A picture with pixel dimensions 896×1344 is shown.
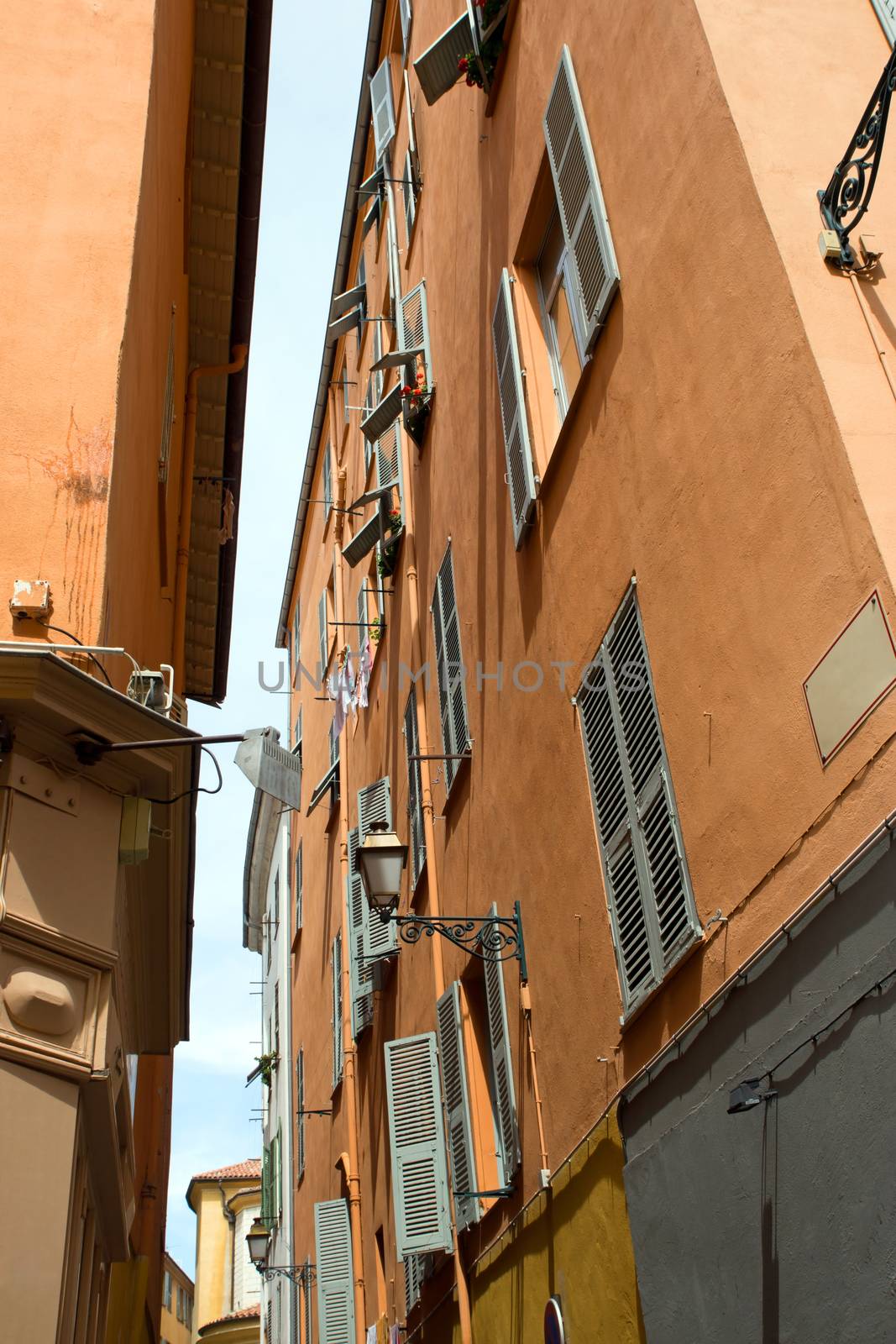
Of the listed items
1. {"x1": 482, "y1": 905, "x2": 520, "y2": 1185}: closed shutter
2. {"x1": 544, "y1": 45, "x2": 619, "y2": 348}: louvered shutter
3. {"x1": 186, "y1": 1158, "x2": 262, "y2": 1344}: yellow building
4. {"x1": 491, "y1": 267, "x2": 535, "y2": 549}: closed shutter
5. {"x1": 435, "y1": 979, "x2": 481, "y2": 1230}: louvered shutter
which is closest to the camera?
{"x1": 544, "y1": 45, "x2": 619, "y2": 348}: louvered shutter

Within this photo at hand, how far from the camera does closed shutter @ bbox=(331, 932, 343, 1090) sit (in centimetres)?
1528

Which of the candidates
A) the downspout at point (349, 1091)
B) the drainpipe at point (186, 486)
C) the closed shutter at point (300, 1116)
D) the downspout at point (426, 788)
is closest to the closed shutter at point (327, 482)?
the downspout at point (349, 1091)

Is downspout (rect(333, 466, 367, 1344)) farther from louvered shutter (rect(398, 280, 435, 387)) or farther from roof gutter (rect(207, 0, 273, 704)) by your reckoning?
louvered shutter (rect(398, 280, 435, 387))

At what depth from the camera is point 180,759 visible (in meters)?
6.43

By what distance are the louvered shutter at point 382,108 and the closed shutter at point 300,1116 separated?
12321 millimetres

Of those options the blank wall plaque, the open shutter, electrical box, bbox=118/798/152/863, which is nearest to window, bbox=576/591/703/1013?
the blank wall plaque

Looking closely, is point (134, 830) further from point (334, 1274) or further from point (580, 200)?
point (334, 1274)

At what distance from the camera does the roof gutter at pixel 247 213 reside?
12.2 metres

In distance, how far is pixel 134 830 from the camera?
6273 millimetres

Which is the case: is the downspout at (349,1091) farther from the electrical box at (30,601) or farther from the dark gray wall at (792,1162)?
the electrical box at (30,601)

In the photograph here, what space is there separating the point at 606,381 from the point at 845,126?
1611 millimetres

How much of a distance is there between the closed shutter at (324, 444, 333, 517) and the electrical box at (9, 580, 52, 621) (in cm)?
1365

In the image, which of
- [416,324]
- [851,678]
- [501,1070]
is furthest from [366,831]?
[851,678]

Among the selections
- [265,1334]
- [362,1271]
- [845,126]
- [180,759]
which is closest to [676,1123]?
[180,759]
